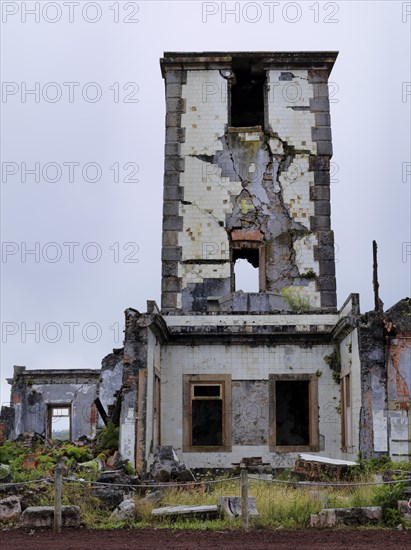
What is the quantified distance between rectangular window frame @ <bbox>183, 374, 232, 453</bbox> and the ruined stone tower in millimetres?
1884

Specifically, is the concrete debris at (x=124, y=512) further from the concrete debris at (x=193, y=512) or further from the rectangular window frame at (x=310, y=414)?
the rectangular window frame at (x=310, y=414)

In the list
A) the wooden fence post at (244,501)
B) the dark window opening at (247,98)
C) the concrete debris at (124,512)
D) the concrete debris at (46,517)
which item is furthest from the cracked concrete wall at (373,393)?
the dark window opening at (247,98)

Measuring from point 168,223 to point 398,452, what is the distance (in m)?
8.13

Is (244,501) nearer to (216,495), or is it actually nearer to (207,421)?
(216,495)

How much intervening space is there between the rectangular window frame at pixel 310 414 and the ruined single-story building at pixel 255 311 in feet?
0.10

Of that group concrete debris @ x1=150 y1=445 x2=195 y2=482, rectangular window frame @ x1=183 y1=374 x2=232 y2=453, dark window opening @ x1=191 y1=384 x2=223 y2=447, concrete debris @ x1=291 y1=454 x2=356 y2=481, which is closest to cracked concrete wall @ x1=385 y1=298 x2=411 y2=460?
concrete debris @ x1=291 y1=454 x2=356 y2=481

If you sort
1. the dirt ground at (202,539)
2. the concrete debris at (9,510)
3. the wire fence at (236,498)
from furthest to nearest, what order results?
1. the concrete debris at (9,510)
2. the wire fence at (236,498)
3. the dirt ground at (202,539)

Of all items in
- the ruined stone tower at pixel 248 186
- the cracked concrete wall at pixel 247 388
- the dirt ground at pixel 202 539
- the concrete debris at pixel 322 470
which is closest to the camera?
the dirt ground at pixel 202 539

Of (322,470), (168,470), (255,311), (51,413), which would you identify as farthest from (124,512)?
(51,413)

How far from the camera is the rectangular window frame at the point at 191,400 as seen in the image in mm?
18641

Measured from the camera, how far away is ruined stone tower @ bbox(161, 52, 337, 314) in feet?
66.5

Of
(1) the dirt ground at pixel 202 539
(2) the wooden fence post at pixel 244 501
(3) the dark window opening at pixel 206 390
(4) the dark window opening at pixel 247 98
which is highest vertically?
(4) the dark window opening at pixel 247 98

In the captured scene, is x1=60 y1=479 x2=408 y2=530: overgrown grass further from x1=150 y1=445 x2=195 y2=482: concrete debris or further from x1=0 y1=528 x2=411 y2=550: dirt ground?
x1=150 y1=445 x2=195 y2=482: concrete debris

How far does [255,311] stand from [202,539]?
976 cm
